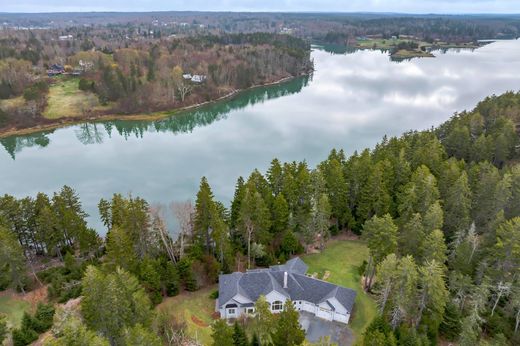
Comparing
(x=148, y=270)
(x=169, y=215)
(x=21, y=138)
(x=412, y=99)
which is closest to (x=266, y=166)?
(x=169, y=215)

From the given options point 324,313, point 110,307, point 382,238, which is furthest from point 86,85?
point 382,238

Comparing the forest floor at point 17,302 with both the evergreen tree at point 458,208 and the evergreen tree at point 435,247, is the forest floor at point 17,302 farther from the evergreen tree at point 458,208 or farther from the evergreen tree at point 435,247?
the evergreen tree at point 458,208

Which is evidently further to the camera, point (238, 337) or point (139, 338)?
point (238, 337)

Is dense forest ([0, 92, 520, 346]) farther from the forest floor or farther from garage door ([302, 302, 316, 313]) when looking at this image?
garage door ([302, 302, 316, 313])

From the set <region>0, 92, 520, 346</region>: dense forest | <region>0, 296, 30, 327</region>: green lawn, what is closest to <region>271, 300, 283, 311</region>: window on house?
<region>0, 92, 520, 346</region>: dense forest

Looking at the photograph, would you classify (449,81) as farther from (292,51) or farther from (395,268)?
(395,268)

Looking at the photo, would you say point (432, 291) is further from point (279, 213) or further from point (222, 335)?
point (279, 213)
